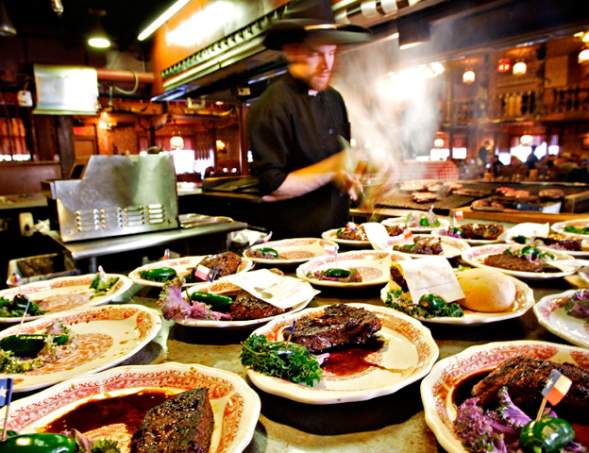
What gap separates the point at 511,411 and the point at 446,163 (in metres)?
9.78

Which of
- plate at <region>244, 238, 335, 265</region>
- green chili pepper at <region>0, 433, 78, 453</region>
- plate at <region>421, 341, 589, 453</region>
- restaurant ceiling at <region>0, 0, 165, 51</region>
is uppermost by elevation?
restaurant ceiling at <region>0, 0, 165, 51</region>

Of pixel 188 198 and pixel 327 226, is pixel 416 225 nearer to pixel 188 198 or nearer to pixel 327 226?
pixel 327 226

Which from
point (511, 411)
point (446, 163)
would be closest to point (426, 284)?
point (511, 411)

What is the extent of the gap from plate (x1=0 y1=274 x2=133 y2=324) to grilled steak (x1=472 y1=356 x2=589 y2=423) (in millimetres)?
1587

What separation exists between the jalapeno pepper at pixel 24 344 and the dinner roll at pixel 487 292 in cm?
156

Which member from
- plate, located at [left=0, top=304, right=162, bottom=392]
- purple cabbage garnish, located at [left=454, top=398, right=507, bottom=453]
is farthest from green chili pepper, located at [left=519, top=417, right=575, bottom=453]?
plate, located at [left=0, top=304, right=162, bottom=392]

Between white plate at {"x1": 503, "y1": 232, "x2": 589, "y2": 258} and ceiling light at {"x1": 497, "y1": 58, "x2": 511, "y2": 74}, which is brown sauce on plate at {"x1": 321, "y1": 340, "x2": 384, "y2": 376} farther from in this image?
ceiling light at {"x1": 497, "y1": 58, "x2": 511, "y2": 74}

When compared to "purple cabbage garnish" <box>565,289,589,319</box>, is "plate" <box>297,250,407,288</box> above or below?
below

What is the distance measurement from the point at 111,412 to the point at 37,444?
0.27 metres

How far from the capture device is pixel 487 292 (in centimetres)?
158

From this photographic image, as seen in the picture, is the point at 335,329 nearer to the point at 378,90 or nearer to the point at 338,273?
the point at 338,273

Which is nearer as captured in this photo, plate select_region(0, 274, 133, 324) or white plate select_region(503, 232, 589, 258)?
plate select_region(0, 274, 133, 324)

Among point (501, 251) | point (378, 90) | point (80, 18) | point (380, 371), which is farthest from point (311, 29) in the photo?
point (80, 18)

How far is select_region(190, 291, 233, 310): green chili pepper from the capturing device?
1640 millimetres
